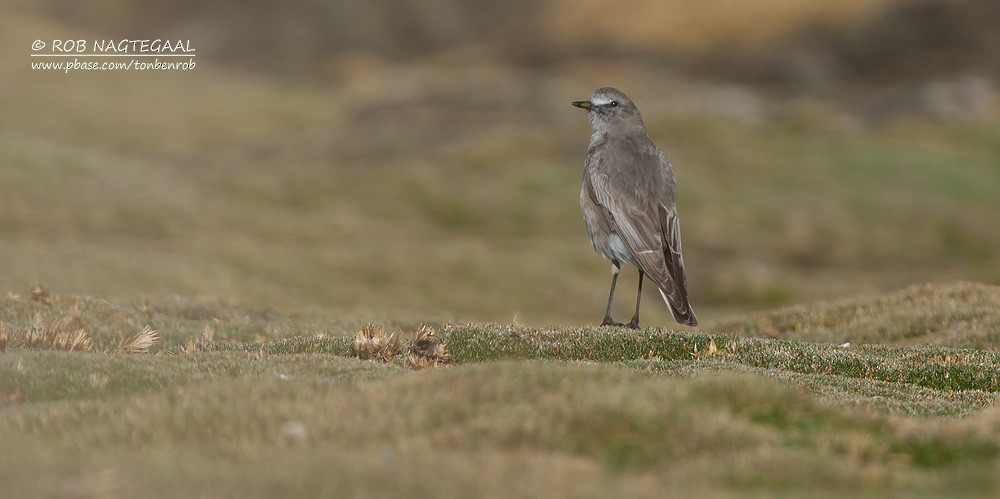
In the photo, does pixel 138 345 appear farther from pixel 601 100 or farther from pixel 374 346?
pixel 601 100

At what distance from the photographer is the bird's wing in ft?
61.9

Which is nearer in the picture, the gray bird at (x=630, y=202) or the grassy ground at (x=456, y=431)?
the grassy ground at (x=456, y=431)

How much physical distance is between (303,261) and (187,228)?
838 centimetres

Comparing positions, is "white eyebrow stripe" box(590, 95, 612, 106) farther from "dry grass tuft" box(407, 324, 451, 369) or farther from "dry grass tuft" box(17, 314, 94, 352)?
"dry grass tuft" box(17, 314, 94, 352)

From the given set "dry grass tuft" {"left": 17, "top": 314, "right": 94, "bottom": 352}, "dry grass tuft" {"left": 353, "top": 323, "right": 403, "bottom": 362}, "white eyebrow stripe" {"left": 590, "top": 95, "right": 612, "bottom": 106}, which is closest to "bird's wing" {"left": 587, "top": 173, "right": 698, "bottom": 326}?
"white eyebrow stripe" {"left": 590, "top": 95, "right": 612, "bottom": 106}

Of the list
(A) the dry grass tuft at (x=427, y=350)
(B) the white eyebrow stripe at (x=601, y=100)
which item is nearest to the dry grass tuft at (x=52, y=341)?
(A) the dry grass tuft at (x=427, y=350)

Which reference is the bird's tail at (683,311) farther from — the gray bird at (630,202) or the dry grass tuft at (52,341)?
the dry grass tuft at (52,341)

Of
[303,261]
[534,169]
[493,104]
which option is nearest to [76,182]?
[303,261]

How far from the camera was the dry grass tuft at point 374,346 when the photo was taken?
52.9 ft

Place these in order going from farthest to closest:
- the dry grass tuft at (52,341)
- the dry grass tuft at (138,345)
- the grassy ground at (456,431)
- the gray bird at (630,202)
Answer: the gray bird at (630,202)
the dry grass tuft at (138,345)
the dry grass tuft at (52,341)
the grassy ground at (456,431)

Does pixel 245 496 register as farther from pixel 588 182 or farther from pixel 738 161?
pixel 738 161

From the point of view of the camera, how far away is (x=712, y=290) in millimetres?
50969

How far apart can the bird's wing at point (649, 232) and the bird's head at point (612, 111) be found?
1322 millimetres

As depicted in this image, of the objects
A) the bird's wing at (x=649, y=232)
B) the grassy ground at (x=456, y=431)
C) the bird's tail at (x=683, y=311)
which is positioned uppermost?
the bird's wing at (x=649, y=232)
